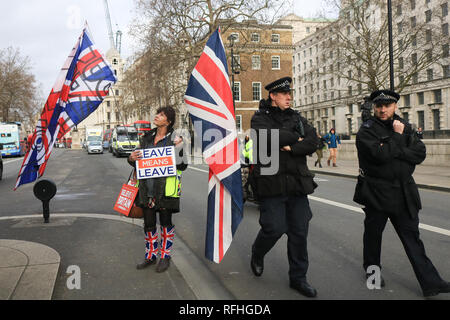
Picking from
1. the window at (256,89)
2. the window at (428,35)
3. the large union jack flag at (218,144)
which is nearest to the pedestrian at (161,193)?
the large union jack flag at (218,144)

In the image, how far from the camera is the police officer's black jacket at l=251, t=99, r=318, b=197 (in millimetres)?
3609

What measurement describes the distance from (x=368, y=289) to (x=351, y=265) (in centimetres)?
75

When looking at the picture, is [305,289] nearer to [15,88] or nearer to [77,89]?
[77,89]

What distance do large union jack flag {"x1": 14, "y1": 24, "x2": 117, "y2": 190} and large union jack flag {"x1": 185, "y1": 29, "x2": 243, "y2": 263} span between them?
1.50 meters

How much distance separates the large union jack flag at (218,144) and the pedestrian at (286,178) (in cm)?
27

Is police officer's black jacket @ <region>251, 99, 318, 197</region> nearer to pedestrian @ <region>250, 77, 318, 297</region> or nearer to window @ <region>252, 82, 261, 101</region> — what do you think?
pedestrian @ <region>250, 77, 318, 297</region>

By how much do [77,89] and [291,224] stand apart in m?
3.07

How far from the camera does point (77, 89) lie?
198 inches

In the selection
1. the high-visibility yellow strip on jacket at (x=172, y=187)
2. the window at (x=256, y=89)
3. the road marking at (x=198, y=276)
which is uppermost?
the window at (x=256, y=89)

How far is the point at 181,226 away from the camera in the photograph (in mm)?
6906

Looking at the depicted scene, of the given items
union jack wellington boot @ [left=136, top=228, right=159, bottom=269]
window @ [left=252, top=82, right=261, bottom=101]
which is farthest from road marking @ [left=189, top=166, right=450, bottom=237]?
window @ [left=252, top=82, right=261, bottom=101]

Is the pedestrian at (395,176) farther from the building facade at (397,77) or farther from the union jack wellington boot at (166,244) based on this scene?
the union jack wellington boot at (166,244)

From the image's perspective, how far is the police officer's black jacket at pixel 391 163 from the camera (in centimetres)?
357
